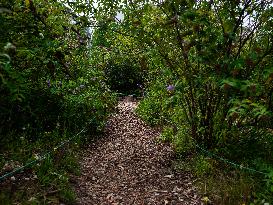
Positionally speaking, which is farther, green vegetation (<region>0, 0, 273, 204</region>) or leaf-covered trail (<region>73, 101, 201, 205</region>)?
leaf-covered trail (<region>73, 101, 201, 205</region>)

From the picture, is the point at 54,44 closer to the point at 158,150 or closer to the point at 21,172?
the point at 21,172

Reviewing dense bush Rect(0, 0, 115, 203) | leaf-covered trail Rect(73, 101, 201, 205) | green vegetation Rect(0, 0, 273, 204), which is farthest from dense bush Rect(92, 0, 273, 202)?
dense bush Rect(0, 0, 115, 203)

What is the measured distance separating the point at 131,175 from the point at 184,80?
1.54 m

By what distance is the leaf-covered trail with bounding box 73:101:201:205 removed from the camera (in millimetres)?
4539

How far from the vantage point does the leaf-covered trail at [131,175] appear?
4539 mm

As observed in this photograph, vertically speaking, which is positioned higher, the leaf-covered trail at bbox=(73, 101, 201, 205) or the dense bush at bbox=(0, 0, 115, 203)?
the dense bush at bbox=(0, 0, 115, 203)

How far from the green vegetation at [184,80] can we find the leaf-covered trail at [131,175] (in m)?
0.25

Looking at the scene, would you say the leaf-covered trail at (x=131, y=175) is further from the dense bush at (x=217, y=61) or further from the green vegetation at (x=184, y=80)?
the dense bush at (x=217, y=61)

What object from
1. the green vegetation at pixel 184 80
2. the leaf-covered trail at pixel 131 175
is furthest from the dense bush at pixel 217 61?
the leaf-covered trail at pixel 131 175

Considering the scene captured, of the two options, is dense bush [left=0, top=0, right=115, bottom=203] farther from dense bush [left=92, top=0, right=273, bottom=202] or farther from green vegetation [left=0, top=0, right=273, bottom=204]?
dense bush [left=92, top=0, right=273, bottom=202]

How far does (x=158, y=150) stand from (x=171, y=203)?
1.76m

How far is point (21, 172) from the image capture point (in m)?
4.23

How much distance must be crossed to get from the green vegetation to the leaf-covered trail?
0.84ft

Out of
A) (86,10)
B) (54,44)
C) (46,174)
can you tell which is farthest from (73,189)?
(86,10)
